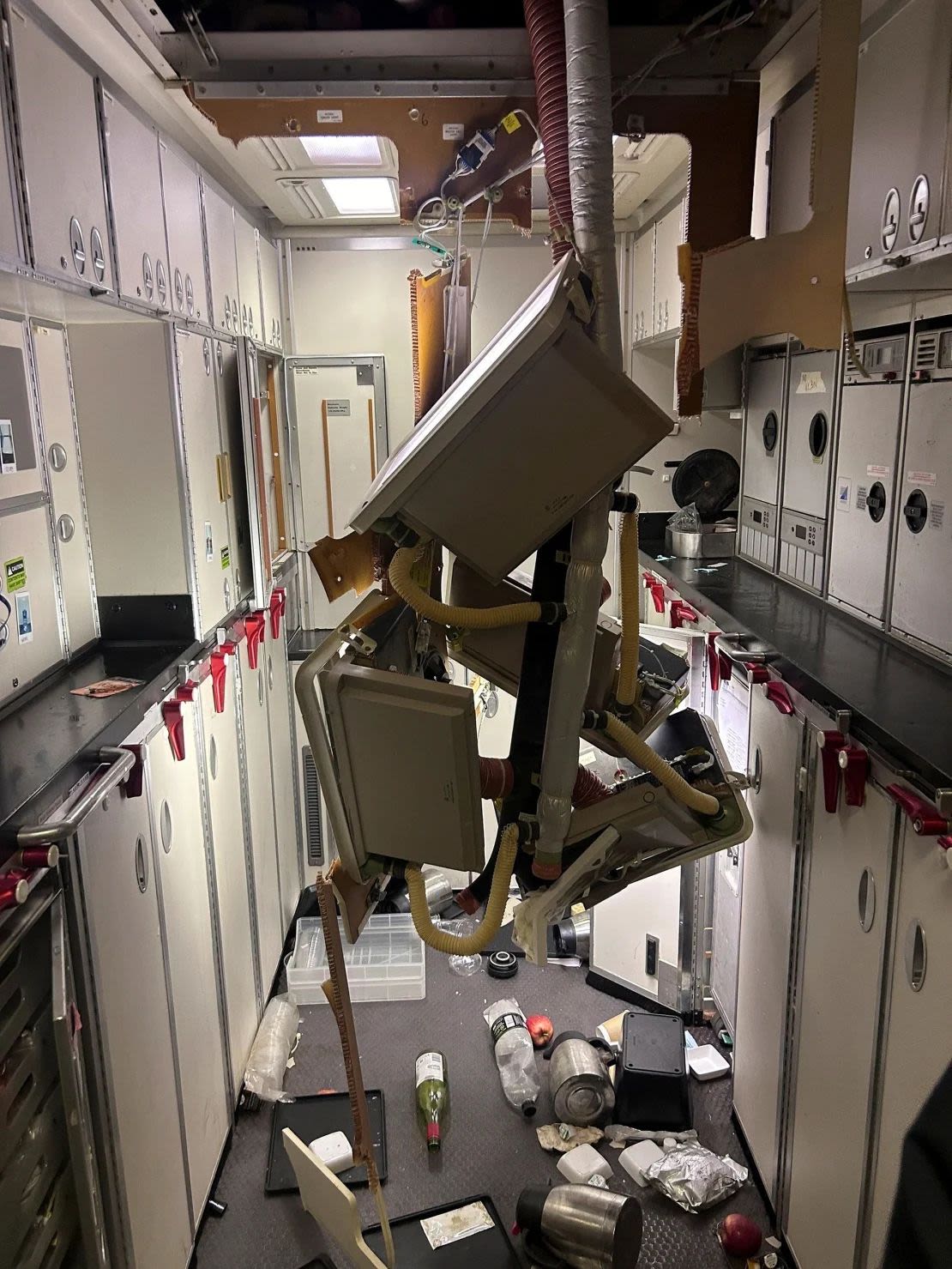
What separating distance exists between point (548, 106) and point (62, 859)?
1708mm

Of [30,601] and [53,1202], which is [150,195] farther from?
[53,1202]

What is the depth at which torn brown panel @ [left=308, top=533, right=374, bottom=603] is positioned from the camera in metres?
1.72

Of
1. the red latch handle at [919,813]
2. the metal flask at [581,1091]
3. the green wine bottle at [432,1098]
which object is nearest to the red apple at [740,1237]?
the metal flask at [581,1091]

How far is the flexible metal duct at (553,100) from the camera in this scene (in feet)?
5.38

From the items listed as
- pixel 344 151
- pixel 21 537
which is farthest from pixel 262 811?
pixel 344 151

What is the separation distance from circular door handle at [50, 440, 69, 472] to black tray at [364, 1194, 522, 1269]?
2286 millimetres

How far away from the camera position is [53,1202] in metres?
1.55

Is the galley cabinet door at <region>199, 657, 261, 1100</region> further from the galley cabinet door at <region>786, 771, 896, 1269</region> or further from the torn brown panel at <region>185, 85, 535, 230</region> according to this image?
the galley cabinet door at <region>786, 771, 896, 1269</region>

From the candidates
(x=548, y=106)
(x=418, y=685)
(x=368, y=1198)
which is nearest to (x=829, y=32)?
(x=548, y=106)

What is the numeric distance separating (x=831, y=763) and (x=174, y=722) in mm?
1579

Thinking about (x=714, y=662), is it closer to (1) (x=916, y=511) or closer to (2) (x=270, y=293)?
(1) (x=916, y=511)

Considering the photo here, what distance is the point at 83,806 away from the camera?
5.12 ft

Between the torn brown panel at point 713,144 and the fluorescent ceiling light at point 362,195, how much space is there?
1.73 m

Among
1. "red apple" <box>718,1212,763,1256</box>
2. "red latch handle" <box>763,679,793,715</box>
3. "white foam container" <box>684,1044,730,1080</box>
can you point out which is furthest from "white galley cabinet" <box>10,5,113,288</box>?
"white foam container" <box>684,1044,730,1080</box>
